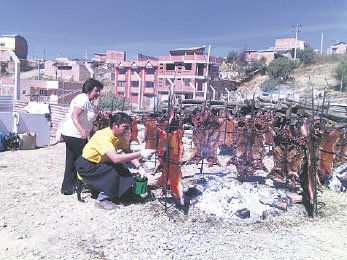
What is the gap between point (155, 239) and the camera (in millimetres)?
4148

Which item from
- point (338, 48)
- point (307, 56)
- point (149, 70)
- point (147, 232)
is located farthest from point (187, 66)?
point (338, 48)

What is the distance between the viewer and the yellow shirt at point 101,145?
4.91m

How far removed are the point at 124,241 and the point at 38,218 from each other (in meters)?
1.53

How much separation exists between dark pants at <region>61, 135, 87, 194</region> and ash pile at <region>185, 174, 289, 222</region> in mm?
2167

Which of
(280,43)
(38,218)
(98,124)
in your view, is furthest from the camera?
(280,43)

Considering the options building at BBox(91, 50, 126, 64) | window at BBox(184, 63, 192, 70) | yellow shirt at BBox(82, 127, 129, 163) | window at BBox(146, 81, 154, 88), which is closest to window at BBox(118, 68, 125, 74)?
window at BBox(146, 81, 154, 88)

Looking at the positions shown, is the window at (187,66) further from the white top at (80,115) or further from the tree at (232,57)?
the white top at (80,115)

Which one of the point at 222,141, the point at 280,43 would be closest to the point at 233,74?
the point at 280,43

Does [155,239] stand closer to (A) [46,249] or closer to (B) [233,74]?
(A) [46,249]

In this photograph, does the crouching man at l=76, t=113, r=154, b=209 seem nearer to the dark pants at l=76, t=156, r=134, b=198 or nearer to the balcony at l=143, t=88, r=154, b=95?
the dark pants at l=76, t=156, r=134, b=198

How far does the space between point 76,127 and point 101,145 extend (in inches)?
28.1

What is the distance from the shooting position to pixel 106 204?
5105mm

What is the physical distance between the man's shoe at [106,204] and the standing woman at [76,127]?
2.97ft

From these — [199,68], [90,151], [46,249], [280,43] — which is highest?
[280,43]
